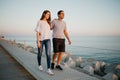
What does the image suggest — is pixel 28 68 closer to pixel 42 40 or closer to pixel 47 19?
pixel 42 40

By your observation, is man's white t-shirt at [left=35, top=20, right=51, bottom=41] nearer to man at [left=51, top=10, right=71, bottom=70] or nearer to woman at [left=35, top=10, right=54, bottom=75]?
woman at [left=35, top=10, right=54, bottom=75]

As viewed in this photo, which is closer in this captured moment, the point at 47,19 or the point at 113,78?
the point at 47,19

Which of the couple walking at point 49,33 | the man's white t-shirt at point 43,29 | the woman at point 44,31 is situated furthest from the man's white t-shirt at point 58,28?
the man's white t-shirt at point 43,29

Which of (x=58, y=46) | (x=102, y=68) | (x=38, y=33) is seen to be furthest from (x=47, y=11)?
(x=102, y=68)

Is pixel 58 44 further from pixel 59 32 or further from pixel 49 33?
pixel 49 33

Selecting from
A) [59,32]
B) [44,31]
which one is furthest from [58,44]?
[44,31]

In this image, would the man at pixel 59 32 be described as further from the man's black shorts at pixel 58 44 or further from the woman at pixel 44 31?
the woman at pixel 44 31

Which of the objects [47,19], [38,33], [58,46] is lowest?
[58,46]

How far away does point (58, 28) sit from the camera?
20.3 feet

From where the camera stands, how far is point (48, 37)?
5883 millimetres

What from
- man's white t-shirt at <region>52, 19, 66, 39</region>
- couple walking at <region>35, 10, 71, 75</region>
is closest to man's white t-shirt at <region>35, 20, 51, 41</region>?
couple walking at <region>35, 10, 71, 75</region>

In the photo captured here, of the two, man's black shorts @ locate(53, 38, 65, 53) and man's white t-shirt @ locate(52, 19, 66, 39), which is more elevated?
man's white t-shirt @ locate(52, 19, 66, 39)

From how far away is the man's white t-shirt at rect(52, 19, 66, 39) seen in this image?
6183 millimetres

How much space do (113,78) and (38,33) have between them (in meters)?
2.62
